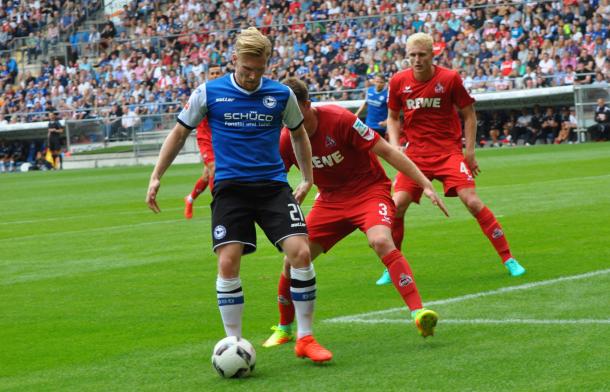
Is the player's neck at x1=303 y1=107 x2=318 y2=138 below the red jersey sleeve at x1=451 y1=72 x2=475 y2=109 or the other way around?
the other way around

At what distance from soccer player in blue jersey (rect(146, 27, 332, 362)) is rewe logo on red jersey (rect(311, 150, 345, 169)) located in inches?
35.5

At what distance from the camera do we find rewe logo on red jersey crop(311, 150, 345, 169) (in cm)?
785

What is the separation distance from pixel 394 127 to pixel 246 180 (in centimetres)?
381

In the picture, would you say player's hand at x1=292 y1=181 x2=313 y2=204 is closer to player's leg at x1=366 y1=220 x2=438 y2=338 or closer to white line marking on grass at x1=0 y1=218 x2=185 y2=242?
player's leg at x1=366 y1=220 x2=438 y2=338

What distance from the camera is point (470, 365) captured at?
628 cm

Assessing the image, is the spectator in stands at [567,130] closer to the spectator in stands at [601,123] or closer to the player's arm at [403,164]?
the spectator in stands at [601,123]

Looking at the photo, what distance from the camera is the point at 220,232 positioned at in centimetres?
675

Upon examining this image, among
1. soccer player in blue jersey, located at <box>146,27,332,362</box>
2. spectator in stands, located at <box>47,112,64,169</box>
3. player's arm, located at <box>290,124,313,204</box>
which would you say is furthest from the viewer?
spectator in stands, located at <box>47,112,64,169</box>

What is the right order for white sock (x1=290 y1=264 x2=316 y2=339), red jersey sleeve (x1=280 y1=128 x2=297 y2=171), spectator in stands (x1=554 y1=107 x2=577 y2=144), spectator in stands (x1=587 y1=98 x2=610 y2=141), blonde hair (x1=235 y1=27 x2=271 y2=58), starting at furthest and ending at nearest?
spectator in stands (x1=554 y1=107 x2=577 y2=144)
spectator in stands (x1=587 y1=98 x2=610 y2=141)
red jersey sleeve (x1=280 y1=128 x2=297 y2=171)
white sock (x1=290 y1=264 x2=316 y2=339)
blonde hair (x1=235 y1=27 x2=271 y2=58)

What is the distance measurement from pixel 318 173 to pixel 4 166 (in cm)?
3904

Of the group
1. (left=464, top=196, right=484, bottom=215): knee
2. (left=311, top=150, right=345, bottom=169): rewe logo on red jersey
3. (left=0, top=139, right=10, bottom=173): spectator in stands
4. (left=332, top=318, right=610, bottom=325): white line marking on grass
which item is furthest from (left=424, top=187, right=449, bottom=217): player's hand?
(left=0, top=139, right=10, bottom=173): spectator in stands

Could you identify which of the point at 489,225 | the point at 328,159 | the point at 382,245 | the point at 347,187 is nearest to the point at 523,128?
the point at 489,225

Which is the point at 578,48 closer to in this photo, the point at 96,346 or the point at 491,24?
the point at 491,24

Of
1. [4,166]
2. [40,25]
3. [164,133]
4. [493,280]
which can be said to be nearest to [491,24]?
[164,133]
